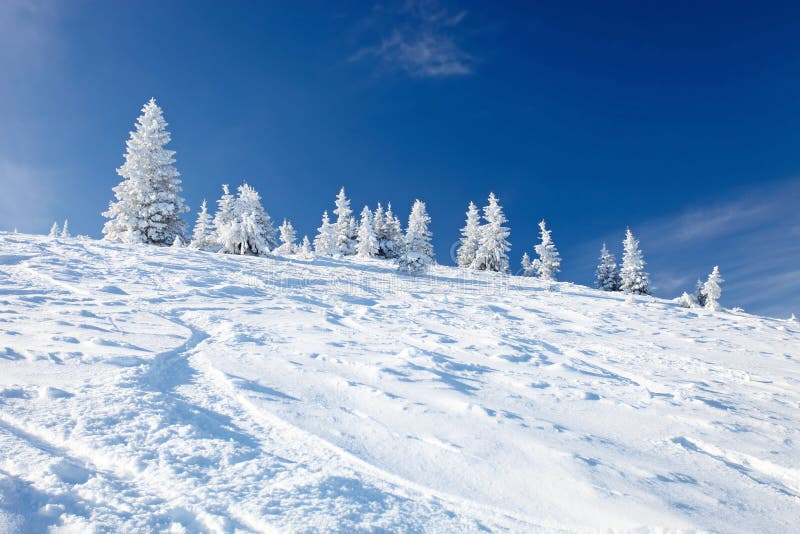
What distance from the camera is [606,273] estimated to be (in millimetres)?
42781

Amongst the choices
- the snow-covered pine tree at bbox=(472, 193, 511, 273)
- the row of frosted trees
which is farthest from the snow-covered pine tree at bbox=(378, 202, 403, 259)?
the snow-covered pine tree at bbox=(472, 193, 511, 273)

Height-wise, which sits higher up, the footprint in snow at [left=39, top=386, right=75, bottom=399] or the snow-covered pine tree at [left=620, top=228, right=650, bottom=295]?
the snow-covered pine tree at [left=620, top=228, right=650, bottom=295]

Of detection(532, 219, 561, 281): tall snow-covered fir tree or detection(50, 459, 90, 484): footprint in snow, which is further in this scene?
detection(532, 219, 561, 281): tall snow-covered fir tree

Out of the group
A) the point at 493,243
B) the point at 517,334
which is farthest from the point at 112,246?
A: the point at 493,243

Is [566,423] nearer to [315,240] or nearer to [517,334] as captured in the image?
[517,334]

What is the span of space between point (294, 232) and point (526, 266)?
2953cm

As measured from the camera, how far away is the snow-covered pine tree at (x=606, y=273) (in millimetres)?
42281

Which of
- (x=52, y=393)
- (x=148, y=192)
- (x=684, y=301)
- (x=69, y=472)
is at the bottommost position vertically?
(x=69, y=472)

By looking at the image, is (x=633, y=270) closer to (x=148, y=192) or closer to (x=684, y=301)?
(x=684, y=301)

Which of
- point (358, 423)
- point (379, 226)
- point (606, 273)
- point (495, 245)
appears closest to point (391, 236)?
point (379, 226)

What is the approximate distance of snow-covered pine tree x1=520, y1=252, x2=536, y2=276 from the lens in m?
45.8

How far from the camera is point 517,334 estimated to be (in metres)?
8.71

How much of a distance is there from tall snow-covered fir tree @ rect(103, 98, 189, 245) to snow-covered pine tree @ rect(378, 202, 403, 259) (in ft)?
72.2

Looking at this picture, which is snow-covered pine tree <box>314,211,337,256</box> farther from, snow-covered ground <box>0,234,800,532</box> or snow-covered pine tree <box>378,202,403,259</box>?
snow-covered ground <box>0,234,800,532</box>
